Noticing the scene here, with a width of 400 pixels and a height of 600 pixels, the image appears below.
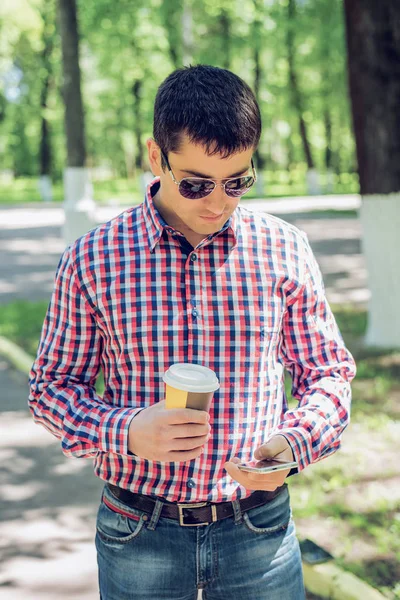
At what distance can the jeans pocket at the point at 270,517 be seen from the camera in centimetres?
198

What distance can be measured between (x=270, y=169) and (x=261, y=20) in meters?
38.9

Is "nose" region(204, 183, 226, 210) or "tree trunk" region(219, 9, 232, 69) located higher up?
"tree trunk" region(219, 9, 232, 69)

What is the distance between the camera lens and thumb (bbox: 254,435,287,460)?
184 cm

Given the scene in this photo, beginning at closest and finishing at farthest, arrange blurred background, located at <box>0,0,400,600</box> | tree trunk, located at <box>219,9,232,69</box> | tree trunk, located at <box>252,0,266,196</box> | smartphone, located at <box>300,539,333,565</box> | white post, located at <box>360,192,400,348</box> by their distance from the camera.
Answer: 1. smartphone, located at <box>300,539,333,565</box>
2. blurred background, located at <box>0,0,400,600</box>
3. white post, located at <box>360,192,400,348</box>
4. tree trunk, located at <box>252,0,266,196</box>
5. tree trunk, located at <box>219,9,232,69</box>

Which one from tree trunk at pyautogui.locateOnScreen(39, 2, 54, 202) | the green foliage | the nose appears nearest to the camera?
the nose

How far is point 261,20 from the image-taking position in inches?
1134

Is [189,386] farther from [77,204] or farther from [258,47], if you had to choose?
[258,47]

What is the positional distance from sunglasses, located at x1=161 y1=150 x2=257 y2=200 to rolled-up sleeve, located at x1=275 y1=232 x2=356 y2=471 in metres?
0.28

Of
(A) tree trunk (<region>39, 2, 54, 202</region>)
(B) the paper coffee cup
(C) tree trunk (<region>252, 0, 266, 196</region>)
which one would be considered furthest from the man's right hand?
(A) tree trunk (<region>39, 2, 54, 202</region>)

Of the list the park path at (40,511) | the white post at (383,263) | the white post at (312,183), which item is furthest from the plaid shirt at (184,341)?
the white post at (312,183)

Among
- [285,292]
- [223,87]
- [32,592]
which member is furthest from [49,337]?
[32,592]

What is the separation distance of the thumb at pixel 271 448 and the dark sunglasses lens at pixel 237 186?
56 cm

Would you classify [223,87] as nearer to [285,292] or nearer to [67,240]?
[285,292]

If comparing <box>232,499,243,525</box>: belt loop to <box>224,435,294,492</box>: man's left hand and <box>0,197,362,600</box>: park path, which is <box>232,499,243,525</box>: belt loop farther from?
<box>0,197,362,600</box>: park path
